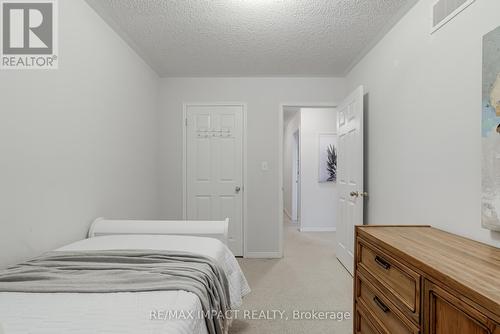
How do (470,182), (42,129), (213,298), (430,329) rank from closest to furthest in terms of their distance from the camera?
(430,329)
(213,298)
(470,182)
(42,129)

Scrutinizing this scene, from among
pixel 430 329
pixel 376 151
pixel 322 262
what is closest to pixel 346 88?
pixel 376 151

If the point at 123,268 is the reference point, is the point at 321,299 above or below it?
below

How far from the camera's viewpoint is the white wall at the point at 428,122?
4.88ft

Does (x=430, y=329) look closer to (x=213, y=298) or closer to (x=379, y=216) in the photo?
(x=213, y=298)

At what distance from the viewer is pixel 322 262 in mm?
3523

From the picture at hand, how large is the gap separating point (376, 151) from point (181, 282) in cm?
229

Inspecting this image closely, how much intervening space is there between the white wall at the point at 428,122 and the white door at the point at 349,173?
0.42 ft

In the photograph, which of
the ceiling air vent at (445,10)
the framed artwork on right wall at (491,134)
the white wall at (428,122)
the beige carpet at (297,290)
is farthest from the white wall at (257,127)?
the framed artwork on right wall at (491,134)

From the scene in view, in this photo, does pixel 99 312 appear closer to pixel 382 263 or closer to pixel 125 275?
pixel 125 275

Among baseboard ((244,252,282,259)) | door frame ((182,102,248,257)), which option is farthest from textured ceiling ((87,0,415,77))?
baseboard ((244,252,282,259))

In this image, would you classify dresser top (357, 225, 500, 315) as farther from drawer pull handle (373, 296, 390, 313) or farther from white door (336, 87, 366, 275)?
white door (336, 87, 366, 275)

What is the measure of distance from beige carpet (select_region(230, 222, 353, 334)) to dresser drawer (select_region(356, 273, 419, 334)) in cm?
57

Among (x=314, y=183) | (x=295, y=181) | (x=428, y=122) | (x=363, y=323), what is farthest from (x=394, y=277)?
(x=295, y=181)

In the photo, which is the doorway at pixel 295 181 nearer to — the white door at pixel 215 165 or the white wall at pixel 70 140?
the white door at pixel 215 165
